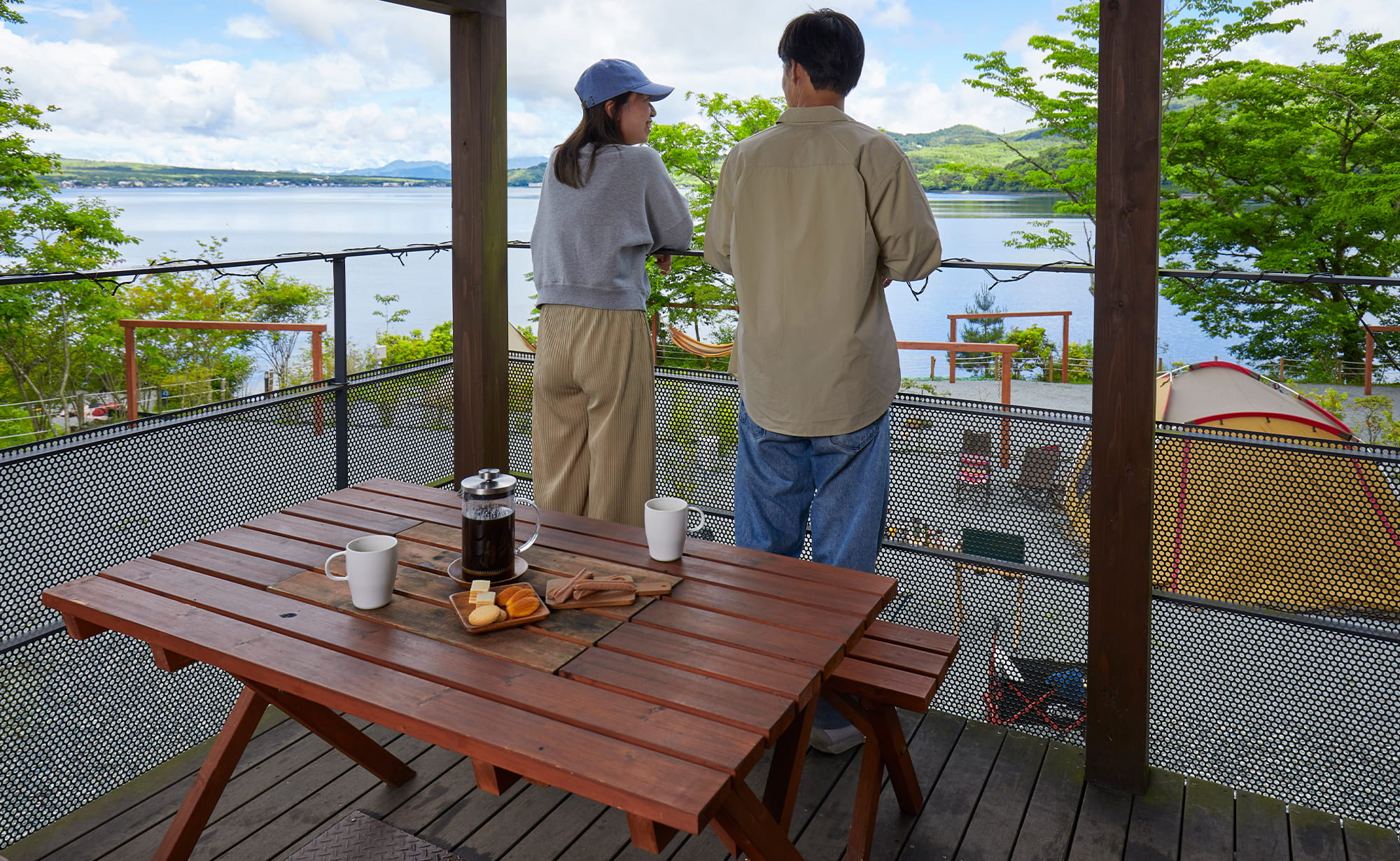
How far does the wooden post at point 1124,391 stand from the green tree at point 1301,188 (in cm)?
1063

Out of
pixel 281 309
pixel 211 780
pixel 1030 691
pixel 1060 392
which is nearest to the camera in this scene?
pixel 211 780

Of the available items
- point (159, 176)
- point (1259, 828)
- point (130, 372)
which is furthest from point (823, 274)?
point (159, 176)

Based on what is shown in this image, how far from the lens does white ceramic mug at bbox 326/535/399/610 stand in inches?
54.0

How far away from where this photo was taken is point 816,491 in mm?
2152

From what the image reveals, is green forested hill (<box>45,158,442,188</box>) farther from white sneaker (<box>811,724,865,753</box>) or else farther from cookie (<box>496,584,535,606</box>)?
cookie (<box>496,584,535,606</box>)

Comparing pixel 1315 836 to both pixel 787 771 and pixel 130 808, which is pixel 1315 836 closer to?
pixel 787 771

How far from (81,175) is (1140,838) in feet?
127

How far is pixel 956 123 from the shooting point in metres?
26.7

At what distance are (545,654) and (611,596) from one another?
0.19m

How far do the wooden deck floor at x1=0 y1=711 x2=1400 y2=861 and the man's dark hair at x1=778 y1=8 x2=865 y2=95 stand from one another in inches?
55.8

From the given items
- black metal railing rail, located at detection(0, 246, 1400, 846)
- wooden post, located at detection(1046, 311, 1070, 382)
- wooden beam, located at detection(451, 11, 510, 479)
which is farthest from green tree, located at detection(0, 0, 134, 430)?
black metal railing rail, located at detection(0, 246, 1400, 846)

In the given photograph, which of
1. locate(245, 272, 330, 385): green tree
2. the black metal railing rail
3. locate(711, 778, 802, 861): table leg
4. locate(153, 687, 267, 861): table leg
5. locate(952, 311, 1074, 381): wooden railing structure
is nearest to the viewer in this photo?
locate(711, 778, 802, 861): table leg

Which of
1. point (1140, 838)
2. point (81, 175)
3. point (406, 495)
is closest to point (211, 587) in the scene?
point (406, 495)

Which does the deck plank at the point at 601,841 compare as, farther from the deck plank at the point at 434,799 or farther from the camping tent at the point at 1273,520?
the camping tent at the point at 1273,520
